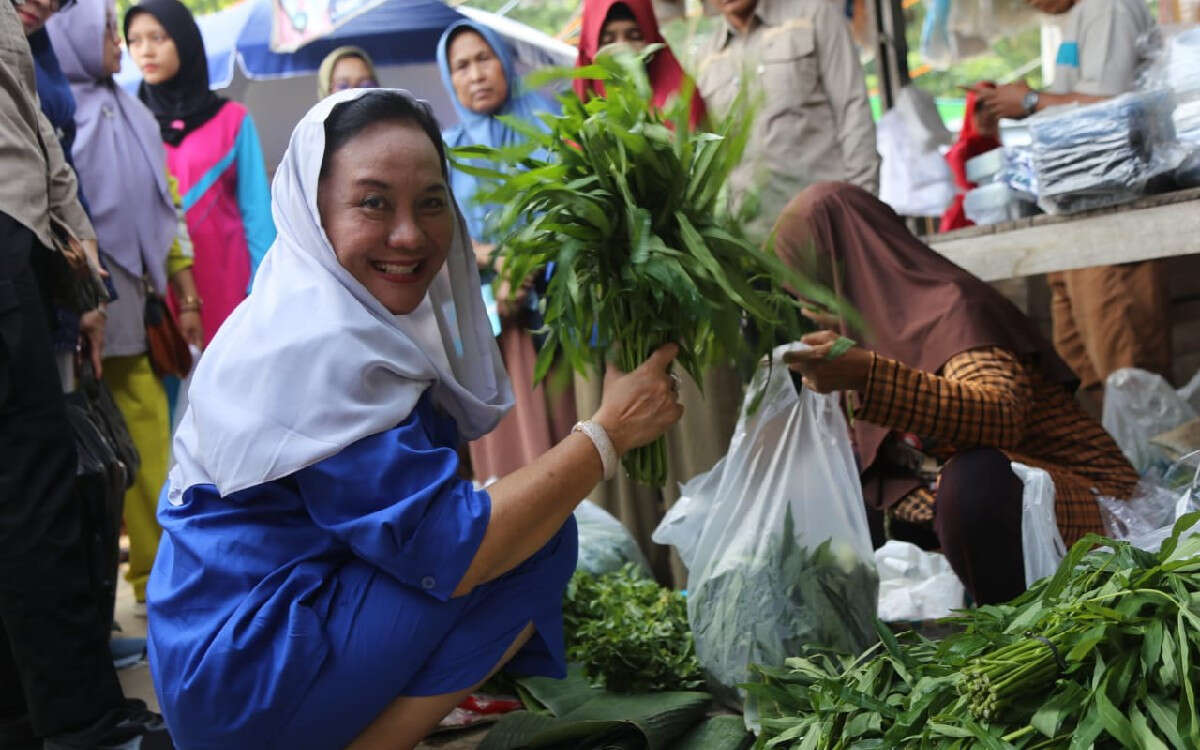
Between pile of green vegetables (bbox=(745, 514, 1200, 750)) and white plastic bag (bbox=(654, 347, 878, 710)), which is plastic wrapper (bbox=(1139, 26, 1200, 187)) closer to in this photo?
white plastic bag (bbox=(654, 347, 878, 710))

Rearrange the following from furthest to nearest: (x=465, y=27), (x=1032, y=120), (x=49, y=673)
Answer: (x=465, y=27) → (x=1032, y=120) → (x=49, y=673)

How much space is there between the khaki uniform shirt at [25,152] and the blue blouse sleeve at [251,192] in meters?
1.73

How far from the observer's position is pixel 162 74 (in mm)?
4250

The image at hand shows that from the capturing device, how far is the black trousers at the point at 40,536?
7.45ft

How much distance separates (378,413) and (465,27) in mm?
2636

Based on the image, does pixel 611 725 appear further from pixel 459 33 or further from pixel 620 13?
pixel 459 33

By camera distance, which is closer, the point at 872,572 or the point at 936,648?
the point at 936,648

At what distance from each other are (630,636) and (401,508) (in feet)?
2.94

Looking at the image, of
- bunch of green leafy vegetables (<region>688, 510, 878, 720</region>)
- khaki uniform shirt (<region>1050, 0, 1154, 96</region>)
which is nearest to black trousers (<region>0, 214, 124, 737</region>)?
bunch of green leafy vegetables (<region>688, 510, 878, 720</region>)

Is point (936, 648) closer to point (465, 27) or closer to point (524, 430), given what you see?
point (524, 430)

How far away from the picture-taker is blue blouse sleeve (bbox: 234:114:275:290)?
4414mm

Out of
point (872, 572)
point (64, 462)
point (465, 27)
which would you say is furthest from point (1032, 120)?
point (64, 462)

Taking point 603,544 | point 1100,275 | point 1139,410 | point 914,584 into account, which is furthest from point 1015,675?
point 1100,275

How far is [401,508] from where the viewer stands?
67.1 inches
